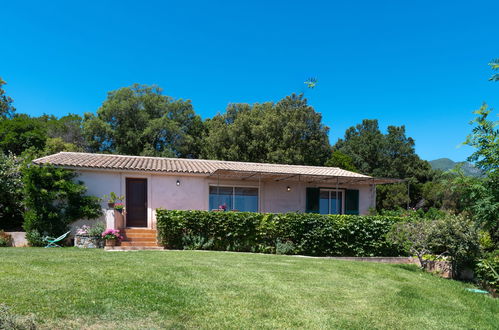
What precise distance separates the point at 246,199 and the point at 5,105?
28.7 meters

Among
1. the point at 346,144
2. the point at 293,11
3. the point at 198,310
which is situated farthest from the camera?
the point at 346,144

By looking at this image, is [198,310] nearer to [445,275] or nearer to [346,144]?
[445,275]

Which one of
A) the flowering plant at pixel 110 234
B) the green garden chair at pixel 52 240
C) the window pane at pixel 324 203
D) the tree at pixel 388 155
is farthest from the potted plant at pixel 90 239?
the tree at pixel 388 155

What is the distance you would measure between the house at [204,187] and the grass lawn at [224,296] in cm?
635

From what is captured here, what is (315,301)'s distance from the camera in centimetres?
609

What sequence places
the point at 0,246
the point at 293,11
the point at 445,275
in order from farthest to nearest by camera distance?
the point at 293,11 → the point at 0,246 → the point at 445,275

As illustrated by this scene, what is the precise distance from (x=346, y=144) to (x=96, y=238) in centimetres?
3935

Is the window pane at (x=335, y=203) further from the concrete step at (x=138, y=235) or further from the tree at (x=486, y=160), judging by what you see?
the tree at (x=486, y=160)

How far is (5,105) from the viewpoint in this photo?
33688 millimetres

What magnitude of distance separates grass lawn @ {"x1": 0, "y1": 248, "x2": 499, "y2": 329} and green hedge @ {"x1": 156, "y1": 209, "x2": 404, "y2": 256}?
370 cm

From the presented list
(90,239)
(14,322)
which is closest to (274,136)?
(90,239)

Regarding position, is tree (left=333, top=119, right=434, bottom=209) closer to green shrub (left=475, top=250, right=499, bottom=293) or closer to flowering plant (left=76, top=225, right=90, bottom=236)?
green shrub (left=475, top=250, right=499, bottom=293)

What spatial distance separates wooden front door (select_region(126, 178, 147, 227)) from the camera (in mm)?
15500

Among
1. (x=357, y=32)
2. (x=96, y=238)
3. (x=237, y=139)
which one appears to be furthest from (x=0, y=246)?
(x=237, y=139)
